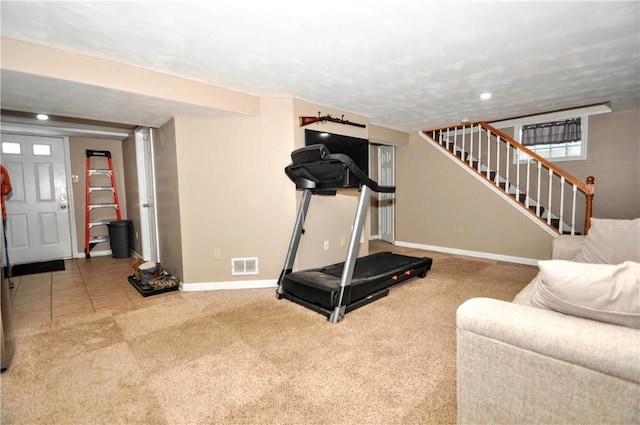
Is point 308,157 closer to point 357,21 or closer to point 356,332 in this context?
point 357,21

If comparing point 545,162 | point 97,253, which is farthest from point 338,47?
point 97,253

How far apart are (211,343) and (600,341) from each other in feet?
7.26

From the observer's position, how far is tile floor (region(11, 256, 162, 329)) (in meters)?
2.88

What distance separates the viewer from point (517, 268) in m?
4.18

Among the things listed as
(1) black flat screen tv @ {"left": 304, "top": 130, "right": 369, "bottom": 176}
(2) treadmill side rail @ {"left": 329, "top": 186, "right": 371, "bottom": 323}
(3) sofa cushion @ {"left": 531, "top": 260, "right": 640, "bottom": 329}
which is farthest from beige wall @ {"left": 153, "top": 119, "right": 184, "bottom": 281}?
(3) sofa cushion @ {"left": 531, "top": 260, "right": 640, "bottom": 329}

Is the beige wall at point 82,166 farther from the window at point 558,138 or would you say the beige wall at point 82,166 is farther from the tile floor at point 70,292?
the window at point 558,138

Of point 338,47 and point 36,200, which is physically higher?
point 338,47

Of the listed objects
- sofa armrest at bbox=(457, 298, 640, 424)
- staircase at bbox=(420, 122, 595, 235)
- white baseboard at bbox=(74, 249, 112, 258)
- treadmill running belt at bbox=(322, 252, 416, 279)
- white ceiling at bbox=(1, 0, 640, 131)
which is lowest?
white baseboard at bbox=(74, 249, 112, 258)

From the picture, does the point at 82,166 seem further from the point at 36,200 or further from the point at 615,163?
the point at 615,163

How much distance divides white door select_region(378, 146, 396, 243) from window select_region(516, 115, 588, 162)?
216 centimetres

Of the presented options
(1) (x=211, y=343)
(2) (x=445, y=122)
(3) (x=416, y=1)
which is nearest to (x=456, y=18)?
(3) (x=416, y=1)

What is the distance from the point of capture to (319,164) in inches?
106

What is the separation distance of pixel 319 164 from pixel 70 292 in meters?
3.26

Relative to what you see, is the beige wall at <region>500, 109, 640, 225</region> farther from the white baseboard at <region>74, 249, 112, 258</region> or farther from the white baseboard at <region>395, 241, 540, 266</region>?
the white baseboard at <region>74, 249, 112, 258</region>
